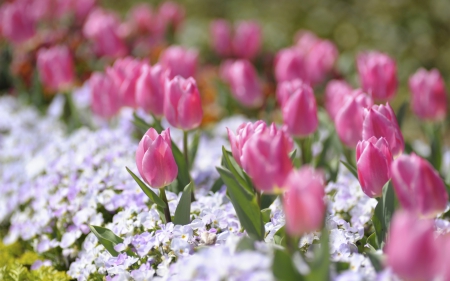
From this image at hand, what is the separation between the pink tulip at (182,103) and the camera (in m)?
1.96

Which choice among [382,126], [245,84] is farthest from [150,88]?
[245,84]

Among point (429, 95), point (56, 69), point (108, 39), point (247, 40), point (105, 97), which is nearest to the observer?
point (429, 95)

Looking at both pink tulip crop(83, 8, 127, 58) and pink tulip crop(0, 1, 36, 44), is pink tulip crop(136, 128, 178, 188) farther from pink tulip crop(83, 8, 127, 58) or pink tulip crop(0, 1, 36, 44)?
pink tulip crop(0, 1, 36, 44)

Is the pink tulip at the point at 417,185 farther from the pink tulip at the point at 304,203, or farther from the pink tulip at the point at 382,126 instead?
the pink tulip at the point at 382,126

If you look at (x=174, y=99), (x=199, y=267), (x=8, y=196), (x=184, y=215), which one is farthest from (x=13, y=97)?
(x=199, y=267)

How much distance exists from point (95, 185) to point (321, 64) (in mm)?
2033

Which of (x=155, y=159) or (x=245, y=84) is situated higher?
(x=155, y=159)

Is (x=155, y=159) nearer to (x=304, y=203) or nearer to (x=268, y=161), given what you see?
(x=268, y=161)

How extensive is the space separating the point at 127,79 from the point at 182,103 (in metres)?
0.60

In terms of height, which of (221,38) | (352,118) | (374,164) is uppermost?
(374,164)

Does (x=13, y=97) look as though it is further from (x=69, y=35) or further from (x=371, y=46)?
(x=371, y=46)

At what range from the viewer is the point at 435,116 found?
104 inches

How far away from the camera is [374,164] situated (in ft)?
4.89

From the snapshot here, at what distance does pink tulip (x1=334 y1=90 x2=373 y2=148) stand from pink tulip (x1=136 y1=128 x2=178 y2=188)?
75 cm
